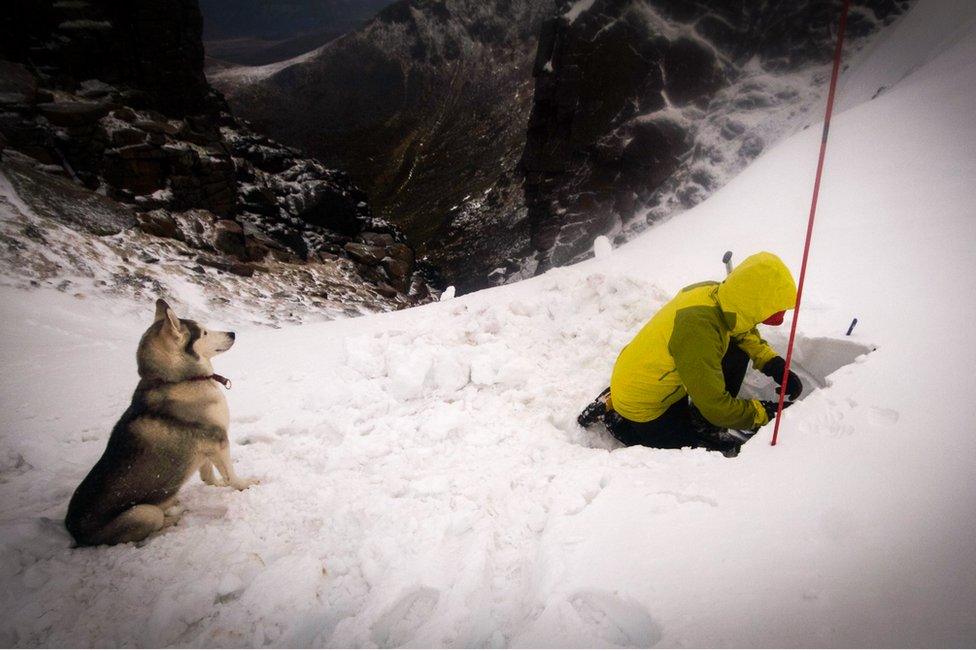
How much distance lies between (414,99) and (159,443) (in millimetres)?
64308

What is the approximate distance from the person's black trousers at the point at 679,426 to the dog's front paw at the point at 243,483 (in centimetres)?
259

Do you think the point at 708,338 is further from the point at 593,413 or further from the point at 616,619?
the point at 616,619

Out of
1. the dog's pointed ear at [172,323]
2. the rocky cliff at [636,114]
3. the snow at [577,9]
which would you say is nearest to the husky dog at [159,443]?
the dog's pointed ear at [172,323]

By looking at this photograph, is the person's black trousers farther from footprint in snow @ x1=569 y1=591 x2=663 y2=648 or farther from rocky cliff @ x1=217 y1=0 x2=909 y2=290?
rocky cliff @ x1=217 y1=0 x2=909 y2=290

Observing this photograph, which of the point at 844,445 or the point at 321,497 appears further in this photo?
the point at 321,497

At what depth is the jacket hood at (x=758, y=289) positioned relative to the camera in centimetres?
231

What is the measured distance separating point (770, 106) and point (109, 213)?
1809 cm

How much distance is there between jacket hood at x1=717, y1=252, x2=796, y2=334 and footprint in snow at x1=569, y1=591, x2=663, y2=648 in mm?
1772

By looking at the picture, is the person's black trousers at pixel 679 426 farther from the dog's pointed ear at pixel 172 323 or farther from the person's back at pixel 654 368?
the dog's pointed ear at pixel 172 323

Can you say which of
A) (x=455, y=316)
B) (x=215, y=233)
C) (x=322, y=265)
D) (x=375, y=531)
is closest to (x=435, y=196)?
(x=322, y=265)

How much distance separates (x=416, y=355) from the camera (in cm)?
407

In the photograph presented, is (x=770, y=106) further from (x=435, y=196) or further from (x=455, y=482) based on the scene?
(x=435, y=196)

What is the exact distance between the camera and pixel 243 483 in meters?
2.49

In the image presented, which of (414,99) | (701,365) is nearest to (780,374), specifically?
(701,365)
